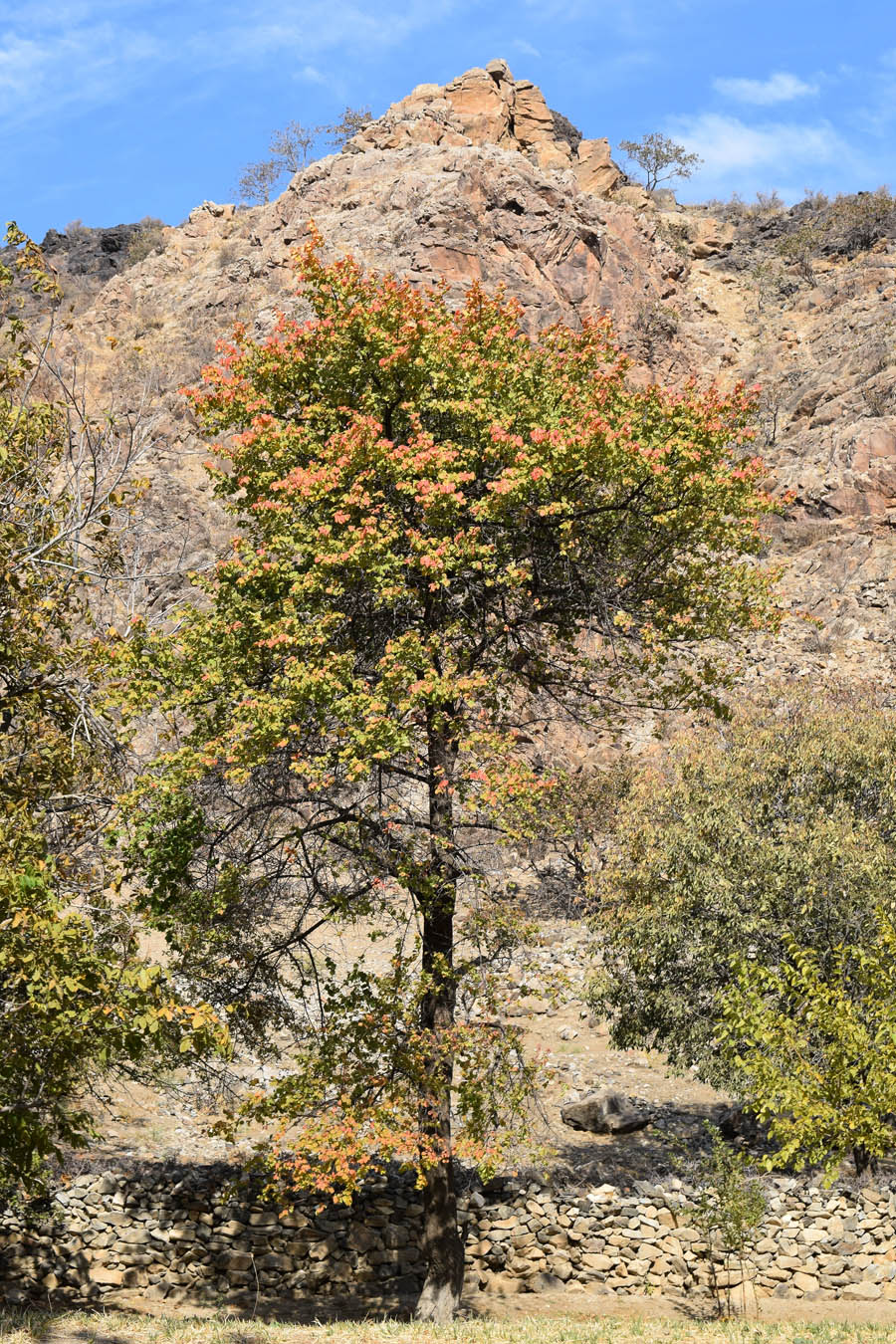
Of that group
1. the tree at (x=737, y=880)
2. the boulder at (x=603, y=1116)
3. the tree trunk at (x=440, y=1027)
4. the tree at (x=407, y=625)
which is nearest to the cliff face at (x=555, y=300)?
the tree at (x=737, y=880)

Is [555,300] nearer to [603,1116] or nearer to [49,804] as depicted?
[603,1116]

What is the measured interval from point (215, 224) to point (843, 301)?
36.3 metres

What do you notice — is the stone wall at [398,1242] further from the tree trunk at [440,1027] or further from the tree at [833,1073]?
the tree at [833,1073]

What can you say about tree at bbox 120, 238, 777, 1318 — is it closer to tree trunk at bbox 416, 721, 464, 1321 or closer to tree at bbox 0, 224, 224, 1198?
tree trunk at bbox 416, 721, 464, 1321

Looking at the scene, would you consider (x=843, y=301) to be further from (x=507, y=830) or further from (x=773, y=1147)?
(x=507, y=830)

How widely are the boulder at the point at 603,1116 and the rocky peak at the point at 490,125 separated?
160 ft

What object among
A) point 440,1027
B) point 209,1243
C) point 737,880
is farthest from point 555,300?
point 209,1243

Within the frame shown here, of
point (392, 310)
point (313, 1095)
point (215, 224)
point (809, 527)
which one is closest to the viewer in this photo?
point (313, 1095)

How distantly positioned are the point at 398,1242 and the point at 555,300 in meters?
43.7

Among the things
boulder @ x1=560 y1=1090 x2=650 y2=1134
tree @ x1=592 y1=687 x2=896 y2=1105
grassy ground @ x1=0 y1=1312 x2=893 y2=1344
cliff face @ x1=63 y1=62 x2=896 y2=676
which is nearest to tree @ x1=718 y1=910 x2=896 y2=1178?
grassy ground @ x1=0 y1=1312 x2=893 y2=1344

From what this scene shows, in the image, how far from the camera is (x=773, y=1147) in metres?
20.2

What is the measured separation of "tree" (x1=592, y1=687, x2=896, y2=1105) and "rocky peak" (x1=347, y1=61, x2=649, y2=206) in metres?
45.3

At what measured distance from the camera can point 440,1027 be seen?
13906 millimetres

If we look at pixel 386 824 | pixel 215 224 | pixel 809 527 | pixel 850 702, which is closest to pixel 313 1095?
pixel 386 824
